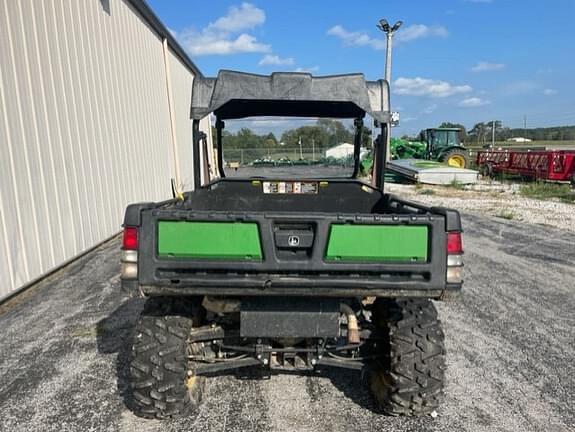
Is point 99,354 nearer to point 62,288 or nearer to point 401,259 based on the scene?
point 62,288

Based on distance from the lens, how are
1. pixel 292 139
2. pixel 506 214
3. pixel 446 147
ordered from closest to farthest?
1. pixel 292 139
2. pixel 506 214
3. pixel 446 147

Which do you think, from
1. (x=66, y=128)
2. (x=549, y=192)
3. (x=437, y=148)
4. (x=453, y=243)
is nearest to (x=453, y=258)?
(x=453, y=243)

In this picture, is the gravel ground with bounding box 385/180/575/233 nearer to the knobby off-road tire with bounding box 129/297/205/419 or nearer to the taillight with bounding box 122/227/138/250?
the knobby off-road tire with bounding box 129/297/205/419

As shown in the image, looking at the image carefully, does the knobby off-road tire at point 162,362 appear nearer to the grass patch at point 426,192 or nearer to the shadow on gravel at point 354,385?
the shadow on gravel at point 354,385

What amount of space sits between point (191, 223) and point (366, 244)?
969 mm

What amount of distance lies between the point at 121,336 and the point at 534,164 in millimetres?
18816

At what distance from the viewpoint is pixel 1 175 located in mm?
5043

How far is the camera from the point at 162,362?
270 centimetres

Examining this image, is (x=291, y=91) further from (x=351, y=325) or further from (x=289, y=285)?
(x=351, y=325)

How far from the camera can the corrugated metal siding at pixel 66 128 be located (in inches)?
208

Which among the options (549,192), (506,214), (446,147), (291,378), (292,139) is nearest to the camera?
(291,378)

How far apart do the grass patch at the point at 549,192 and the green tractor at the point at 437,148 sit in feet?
19.2

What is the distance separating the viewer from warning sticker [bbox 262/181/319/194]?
158 inches

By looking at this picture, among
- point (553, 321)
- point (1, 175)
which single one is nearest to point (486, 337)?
point (553, 321)
